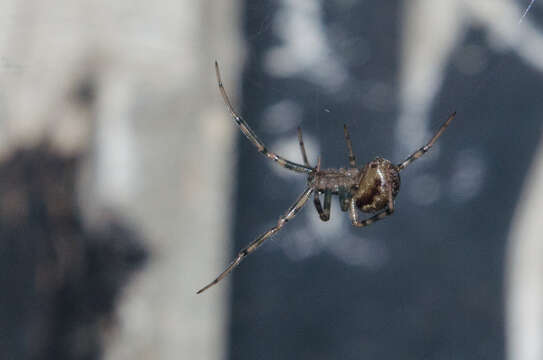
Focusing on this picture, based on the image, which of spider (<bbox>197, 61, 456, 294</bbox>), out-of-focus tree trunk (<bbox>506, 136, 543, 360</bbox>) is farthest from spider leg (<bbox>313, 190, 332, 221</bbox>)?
out-of-focus tree trunk (<bbox>506, 136, 543, 360</bbox>)

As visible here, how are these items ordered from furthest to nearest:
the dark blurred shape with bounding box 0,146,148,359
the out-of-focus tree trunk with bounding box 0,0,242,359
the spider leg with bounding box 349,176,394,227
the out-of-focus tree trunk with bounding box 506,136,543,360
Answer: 1. the out-of-focus tree trunk with bounding box 506,136,543,360
2. the out-of-focus tree trunk with bounding box 0,0,242,359
3. the dark blurred shape with bounding box 0,146,148,359
4. the spider leg with bounding box 349,176,394,227

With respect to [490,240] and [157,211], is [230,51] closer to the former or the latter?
[157,211]

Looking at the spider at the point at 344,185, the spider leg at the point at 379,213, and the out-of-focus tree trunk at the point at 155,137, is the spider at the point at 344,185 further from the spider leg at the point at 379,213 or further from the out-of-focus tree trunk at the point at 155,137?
the out-of-focus tree trunk at the point at 155,137

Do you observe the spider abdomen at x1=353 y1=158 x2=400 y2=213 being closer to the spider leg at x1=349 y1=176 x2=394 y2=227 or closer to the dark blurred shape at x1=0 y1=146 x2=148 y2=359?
the spider leg at x1=349 y1=176 x2=394 y2=227

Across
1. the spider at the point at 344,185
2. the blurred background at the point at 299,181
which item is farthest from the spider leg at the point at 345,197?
the blurred background at the point at 299,181

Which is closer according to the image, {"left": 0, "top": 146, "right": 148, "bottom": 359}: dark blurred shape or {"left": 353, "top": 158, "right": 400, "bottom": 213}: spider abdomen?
{"left": 353, "top": 158, "right": 400, "bottom": 213}: spider abdomen

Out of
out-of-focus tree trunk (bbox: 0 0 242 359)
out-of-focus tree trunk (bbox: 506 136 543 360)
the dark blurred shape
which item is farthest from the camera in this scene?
out-of-focus tree trunk (bbox: 506 136 543 360)
